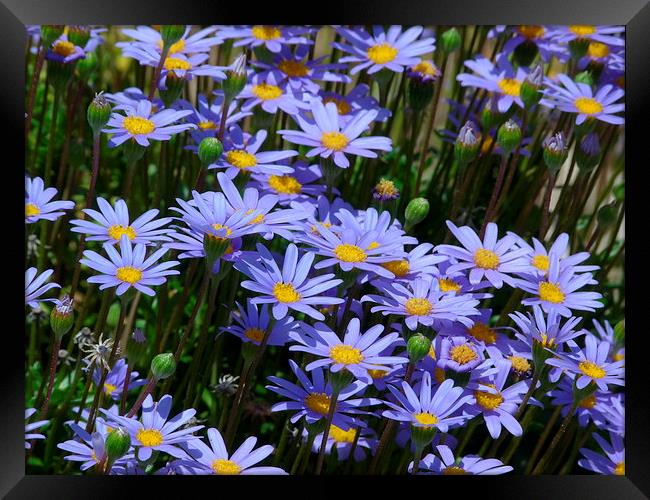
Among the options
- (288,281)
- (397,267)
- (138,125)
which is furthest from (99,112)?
(397,267)

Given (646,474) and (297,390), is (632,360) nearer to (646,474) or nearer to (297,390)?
(646,474)

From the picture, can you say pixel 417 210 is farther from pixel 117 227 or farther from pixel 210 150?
pixel 117 227

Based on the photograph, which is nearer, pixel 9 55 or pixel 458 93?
pixel 9 55

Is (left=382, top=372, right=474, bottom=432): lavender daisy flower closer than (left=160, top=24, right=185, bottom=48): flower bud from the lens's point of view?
Yes

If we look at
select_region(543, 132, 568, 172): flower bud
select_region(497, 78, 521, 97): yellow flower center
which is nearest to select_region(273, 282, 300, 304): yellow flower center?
select_region(543, 132, 568, 172): flower bud

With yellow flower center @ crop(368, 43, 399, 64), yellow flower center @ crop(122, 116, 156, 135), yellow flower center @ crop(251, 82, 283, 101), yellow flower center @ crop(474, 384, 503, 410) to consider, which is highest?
yellow flower center @ crop(368, 43, 399, 64)

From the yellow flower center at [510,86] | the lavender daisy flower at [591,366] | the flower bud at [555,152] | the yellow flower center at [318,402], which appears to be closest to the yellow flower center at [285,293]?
the yellow flower center at [318,402]

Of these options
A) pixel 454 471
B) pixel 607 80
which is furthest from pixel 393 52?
pixel 454 471

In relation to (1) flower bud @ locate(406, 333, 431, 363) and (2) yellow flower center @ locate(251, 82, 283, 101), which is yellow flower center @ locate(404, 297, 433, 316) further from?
(2) yellow flower center @ locate(251, 82, 283, 101)
